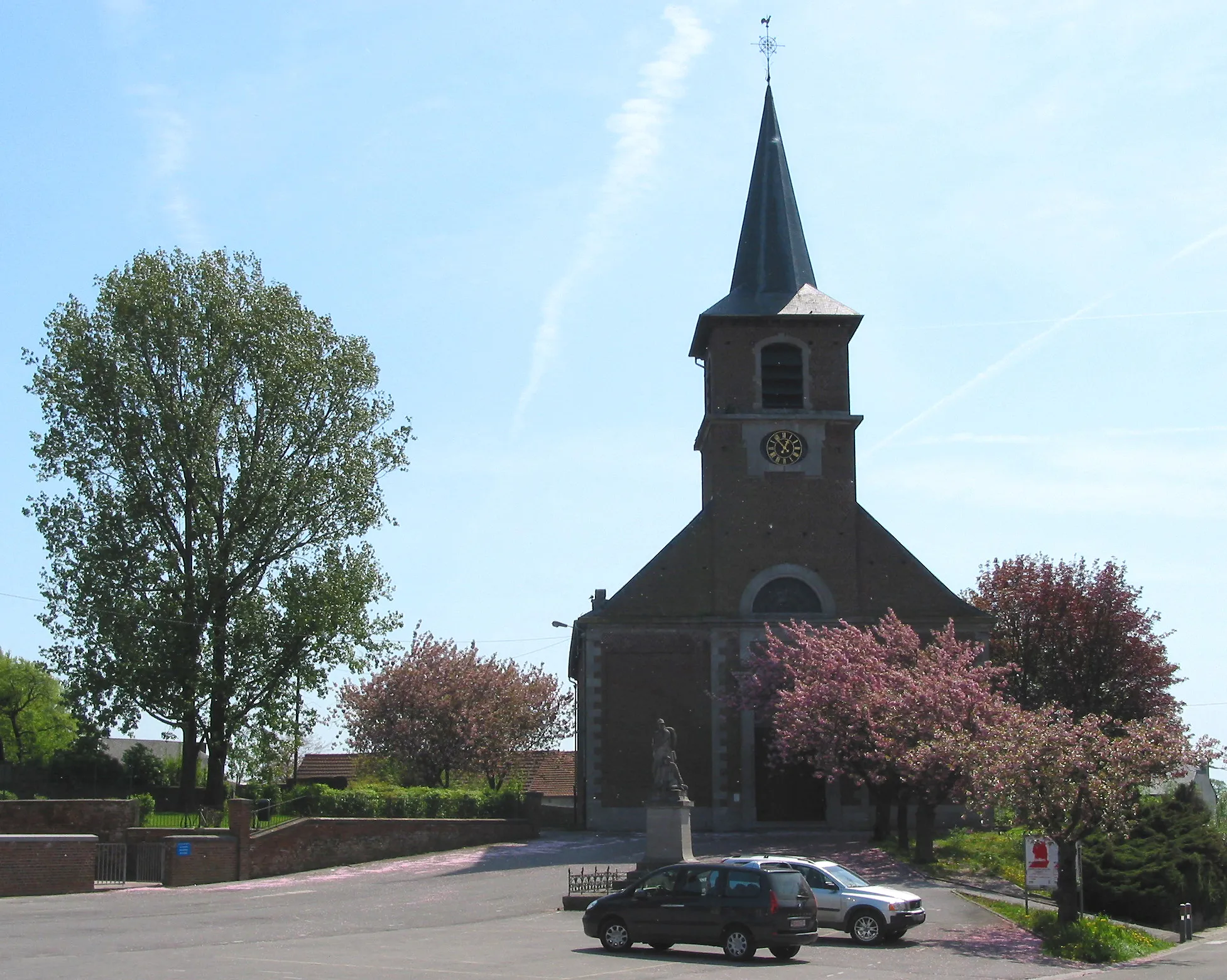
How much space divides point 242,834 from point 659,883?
568 inches

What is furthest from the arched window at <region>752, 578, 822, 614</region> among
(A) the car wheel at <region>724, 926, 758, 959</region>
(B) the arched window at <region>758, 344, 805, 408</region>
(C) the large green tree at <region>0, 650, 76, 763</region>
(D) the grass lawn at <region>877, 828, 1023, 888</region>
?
(C) the large green tree at <region>0, 650, 76, 763</region>

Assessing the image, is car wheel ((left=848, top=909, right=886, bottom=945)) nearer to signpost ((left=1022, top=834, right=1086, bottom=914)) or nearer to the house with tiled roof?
signpost ((left=1022, top=834, right=1086, bottom=914))

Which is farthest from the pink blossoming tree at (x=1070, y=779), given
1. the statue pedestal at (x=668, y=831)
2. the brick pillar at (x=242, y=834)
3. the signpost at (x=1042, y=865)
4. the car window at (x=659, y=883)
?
the brick pillar at (x=242, y=834)

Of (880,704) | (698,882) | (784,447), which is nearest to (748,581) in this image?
(784,447)

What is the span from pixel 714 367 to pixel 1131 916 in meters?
21.0

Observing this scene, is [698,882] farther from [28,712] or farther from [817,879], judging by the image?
[28,712]

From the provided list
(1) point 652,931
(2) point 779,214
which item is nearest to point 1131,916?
(1) point 652,931

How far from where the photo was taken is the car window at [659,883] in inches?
761

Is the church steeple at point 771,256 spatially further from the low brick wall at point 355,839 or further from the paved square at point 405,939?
the paved square at point 405,939

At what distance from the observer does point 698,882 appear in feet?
63.0

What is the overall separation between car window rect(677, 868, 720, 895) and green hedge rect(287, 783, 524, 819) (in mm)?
16664

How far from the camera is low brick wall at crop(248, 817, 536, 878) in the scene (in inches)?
1237

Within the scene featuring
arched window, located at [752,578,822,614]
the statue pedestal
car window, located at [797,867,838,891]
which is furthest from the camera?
arched window, located at [752,578,822,614]

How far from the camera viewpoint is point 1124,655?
45.4 metres
